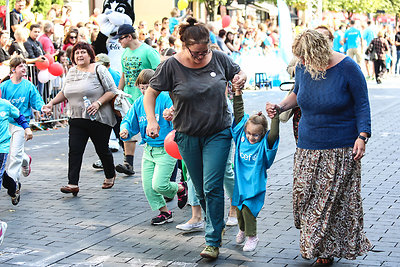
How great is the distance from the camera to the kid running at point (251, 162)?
5855 millimetres

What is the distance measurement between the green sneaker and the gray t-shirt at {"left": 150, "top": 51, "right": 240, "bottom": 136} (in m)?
0.89

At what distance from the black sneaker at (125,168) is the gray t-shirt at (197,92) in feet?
11.9

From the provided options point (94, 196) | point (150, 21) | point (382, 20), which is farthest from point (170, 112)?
point (382, 20)

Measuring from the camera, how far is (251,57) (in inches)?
895

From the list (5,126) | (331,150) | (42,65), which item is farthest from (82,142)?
(42,65)

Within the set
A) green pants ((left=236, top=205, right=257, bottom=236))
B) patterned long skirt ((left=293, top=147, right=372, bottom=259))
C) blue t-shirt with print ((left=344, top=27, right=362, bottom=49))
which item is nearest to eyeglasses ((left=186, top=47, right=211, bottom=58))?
patterned long skirt ((left=293, top=147, right=372, bottom=259))

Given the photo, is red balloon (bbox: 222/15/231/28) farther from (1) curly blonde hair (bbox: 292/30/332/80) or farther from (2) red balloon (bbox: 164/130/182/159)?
(1) curly blonde hair (bbox: 292/30/332/80)

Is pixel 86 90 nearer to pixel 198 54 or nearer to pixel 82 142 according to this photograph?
pixel 82 142

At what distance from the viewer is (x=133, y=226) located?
6.92 meters

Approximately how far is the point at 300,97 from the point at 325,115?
24cm

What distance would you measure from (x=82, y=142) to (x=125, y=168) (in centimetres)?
101

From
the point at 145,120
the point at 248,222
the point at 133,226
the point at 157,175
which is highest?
the point at 145,120

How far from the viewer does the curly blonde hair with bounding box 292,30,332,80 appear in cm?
530

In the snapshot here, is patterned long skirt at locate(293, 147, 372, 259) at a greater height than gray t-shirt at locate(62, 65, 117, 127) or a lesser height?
lesser
